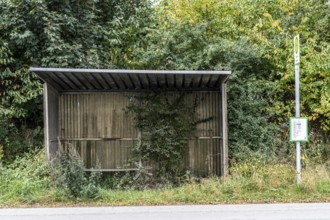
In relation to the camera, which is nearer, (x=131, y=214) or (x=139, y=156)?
(x=131, y=214)

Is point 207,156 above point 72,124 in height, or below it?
below

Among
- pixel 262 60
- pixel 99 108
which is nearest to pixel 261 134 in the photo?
pixel 262 60

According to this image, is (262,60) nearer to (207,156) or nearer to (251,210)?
(207,156)

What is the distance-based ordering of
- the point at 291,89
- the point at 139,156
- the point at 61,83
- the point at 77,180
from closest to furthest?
the point at 77,180
the point at 61,83
the point at 139,156
the point at 291,89

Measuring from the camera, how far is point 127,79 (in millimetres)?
8250

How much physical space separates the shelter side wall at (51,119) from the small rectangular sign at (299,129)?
5788 millimetres

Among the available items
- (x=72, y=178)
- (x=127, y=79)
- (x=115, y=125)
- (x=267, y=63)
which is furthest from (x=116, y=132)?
(x=267, y=63)

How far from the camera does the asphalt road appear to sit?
5.41 metres

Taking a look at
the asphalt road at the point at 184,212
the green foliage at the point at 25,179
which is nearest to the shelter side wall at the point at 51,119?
the green foliage at the point at 25,179

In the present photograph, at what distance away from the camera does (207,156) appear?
949 centimetres

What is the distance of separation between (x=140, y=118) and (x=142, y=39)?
3359mm

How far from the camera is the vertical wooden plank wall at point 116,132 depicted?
9.40 metres

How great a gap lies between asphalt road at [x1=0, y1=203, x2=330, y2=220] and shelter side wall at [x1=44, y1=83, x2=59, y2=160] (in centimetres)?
225

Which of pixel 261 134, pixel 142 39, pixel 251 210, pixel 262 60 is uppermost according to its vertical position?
pixel 142 39
